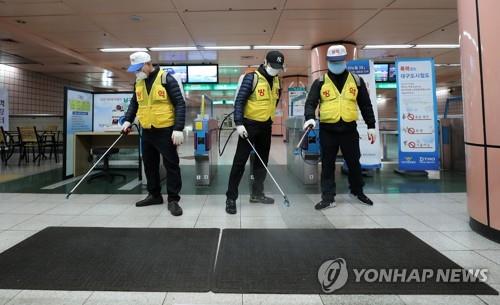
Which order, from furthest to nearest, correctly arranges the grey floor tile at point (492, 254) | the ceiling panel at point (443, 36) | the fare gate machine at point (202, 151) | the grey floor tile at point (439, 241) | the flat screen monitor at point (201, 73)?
the flat screen monitor at point (201, 73) < the ceiling panel at point (443, 36) < the fare gate machine at point (202, 151) < the grey floor tile at point (439, 241) < the grey floor tile at point (492, 254)

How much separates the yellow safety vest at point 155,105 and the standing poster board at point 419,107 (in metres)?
3.81

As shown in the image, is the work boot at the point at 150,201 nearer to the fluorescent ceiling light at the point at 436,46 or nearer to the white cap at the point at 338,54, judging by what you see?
the white cap at the point at 338,54

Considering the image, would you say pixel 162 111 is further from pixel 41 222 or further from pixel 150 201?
pixel 41 222

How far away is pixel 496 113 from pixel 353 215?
139cm

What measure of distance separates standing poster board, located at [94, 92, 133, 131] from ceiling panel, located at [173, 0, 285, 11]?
188cm

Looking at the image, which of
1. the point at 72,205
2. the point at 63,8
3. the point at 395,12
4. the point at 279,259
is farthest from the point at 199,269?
the point at 395,12

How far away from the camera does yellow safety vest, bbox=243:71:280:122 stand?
9.92 ft

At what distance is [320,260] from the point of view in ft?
6.23

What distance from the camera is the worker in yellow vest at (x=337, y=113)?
299 centimetres

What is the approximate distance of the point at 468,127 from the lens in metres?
2.38

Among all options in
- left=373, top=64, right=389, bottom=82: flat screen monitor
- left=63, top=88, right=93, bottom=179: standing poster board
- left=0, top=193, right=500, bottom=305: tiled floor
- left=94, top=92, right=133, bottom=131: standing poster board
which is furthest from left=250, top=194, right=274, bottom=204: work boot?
left=373, top=64, right=389, bottom=82: flat screen monitor

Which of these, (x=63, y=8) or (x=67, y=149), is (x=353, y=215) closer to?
(x=67, y=149)

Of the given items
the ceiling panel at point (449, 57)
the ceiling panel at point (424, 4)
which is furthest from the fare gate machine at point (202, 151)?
the ceiling panel at point (449, 57)

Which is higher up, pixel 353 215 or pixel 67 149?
pixel 67 149
